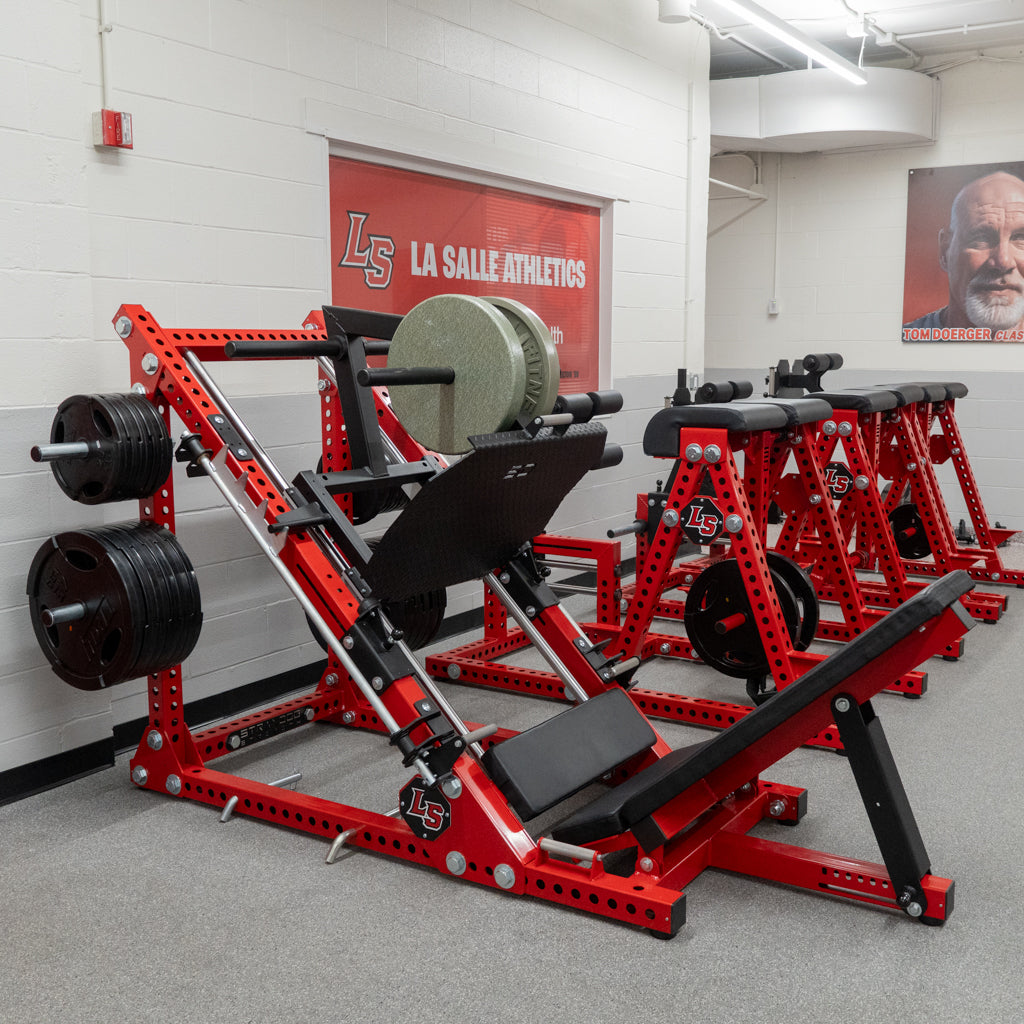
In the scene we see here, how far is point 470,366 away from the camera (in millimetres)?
2486

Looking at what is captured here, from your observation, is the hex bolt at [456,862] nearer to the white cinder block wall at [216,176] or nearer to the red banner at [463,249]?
the white cinder block wall at [216,176]

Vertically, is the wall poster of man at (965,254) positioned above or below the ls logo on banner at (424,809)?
above

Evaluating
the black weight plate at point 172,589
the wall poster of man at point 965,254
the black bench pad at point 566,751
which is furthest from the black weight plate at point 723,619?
the wall poster of man at point 965,254

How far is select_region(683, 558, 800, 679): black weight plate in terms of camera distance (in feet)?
12.0

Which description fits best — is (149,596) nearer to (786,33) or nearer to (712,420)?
(712,420)

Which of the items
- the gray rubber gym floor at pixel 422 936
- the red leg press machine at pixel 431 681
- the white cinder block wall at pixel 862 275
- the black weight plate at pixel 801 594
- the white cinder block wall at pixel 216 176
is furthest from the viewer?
the white cinder block wall at pixel 862 275

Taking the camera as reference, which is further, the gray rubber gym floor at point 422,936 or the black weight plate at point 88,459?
the black weight plate at point 88,459

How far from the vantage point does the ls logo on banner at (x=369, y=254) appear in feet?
14.2

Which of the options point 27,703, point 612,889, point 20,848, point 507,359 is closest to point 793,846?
point 612,889

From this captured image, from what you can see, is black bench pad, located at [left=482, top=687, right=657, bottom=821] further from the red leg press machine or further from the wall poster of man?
the wall poster of man

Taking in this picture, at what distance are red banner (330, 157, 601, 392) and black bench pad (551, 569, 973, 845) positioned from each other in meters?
2.51

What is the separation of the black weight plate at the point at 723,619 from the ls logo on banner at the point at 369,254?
1.88m

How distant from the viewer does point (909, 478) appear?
5.47 metres

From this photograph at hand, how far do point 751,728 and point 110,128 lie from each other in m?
2.61
